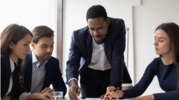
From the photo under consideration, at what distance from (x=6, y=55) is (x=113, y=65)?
0.97 metres

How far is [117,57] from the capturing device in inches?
74.2

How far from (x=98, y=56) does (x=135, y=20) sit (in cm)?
187

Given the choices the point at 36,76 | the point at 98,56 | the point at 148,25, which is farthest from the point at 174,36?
the point at 148,25

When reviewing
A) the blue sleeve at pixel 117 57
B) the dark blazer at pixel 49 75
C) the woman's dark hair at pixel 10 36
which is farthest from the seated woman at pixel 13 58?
the blue sleeve at pixel 117 57

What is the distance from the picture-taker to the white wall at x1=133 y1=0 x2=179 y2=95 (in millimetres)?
3545

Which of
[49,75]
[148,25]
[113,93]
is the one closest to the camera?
[113,93]

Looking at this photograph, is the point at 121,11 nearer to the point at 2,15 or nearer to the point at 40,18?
the point at 40,18

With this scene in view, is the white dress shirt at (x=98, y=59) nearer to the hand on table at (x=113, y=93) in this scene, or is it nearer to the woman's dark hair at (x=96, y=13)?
the woman's dark hair at (x=96, y=13)

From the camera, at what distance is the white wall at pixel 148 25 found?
11.6 ft

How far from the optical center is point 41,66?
182 cm

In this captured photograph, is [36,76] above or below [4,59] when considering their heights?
below

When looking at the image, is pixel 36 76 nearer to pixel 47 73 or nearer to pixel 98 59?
pixel 47 73

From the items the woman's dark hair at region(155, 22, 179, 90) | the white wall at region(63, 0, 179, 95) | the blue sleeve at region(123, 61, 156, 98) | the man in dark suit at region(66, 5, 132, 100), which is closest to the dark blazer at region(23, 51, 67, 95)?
the man in dark suit at region(66, 5, 132, 100)

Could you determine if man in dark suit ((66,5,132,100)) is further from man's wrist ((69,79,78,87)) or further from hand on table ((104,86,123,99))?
hand on table ((104,86,123,99))
